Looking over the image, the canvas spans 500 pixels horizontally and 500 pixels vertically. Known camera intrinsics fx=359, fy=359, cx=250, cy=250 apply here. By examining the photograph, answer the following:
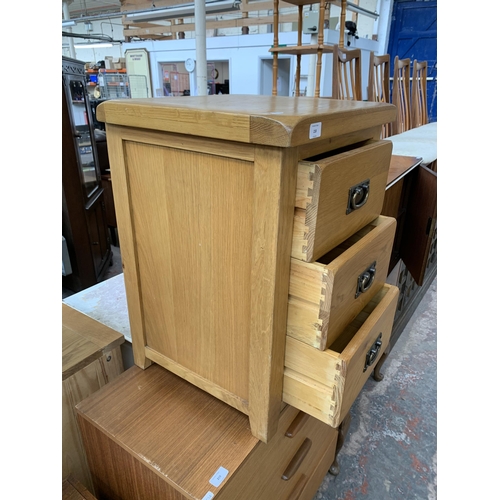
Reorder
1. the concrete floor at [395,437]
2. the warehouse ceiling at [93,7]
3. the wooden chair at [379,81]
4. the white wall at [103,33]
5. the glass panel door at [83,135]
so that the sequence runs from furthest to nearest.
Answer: the white wall at [103,33], the warehouse ceiling at [93,7], the wooden chair at [379,81], the glass panel door at [83,135], the concrete floor at [395,437]

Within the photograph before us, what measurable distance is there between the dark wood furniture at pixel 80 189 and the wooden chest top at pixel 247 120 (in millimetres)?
1651

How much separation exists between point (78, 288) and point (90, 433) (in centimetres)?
183

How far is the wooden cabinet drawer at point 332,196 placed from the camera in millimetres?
522

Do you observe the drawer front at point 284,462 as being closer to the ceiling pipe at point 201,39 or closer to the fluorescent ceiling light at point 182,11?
the ceiling pipe at point 201,39

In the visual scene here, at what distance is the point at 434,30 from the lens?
17.9 feet

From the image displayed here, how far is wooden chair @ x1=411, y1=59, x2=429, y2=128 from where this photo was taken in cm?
336

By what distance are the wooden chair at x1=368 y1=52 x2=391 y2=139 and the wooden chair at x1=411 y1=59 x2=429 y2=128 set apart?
0.69 m

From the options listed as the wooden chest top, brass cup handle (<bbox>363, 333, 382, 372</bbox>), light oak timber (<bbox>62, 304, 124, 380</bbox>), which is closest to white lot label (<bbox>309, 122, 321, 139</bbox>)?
the wooden chest top

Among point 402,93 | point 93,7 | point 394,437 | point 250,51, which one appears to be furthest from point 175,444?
point 93,7

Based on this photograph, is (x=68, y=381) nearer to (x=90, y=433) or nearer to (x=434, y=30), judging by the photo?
(x=90, y=433)

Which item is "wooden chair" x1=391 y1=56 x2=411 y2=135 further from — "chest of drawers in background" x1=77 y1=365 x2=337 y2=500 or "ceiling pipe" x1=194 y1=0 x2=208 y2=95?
"chest of drawers in background" x1=77 y1=365 x2=337 y2=500

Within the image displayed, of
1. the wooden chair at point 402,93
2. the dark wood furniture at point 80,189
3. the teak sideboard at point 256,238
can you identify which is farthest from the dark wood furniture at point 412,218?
the dark wood furniture at point 80,189

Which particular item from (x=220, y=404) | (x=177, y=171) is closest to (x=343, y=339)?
(x=220, y=404)

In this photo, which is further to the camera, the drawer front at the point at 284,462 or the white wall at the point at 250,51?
the white wall at the point at 250,51
